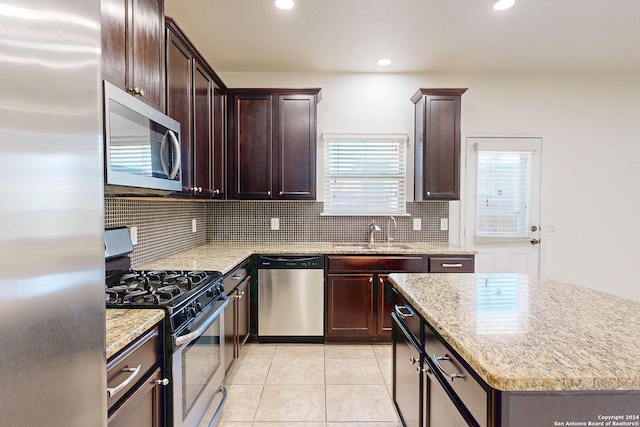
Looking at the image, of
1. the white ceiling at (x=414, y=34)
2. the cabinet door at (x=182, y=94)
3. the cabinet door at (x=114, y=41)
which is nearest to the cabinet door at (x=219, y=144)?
the white ceiling at (x=414, y=34)

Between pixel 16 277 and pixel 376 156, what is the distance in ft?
11.3

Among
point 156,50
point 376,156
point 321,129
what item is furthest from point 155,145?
point 376,156

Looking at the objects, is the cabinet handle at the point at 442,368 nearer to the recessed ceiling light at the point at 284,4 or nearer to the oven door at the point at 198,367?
the oven door at the point at 198,367

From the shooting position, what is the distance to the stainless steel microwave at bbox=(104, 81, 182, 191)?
1.32m

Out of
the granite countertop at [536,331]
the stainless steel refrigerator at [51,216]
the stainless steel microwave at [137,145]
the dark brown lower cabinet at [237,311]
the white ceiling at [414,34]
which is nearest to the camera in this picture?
the stainless steel refrigerator at [51,216]

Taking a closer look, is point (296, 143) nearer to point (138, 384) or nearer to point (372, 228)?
point (372, 228)

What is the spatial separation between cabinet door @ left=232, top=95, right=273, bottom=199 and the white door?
87.3 inches

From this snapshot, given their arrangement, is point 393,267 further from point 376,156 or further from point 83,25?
point 83,25

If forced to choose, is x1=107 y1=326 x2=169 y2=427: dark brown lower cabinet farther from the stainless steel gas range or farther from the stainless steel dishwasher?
the stainless steel dishwasher

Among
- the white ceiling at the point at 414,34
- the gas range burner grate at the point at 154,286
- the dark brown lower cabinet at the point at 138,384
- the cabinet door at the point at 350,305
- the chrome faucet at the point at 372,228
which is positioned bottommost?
the cabinet door at the point at 350,305

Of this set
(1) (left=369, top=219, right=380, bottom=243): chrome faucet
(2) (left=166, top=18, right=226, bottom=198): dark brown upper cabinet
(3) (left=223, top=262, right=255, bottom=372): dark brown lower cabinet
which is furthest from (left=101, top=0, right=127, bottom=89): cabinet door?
(1) (left=369, top=219, right=380, bottom=243): chrome faucet

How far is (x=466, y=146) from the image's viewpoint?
145 inches

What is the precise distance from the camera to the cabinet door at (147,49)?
5.29 feet

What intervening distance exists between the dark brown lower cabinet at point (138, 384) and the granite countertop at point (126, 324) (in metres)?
0.04
